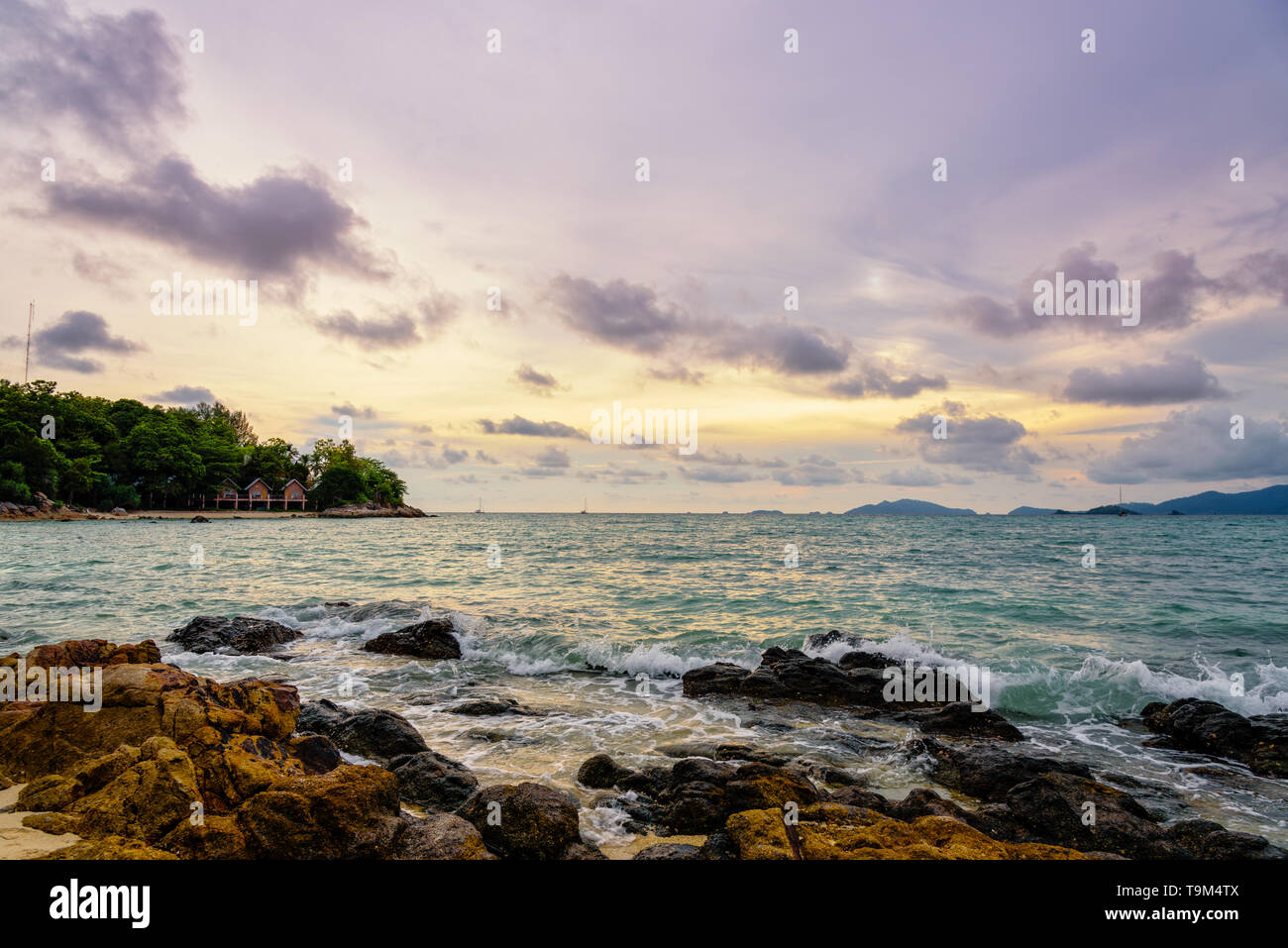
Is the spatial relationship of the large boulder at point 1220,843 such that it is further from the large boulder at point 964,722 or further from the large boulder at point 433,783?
the large boulder at point 433,783

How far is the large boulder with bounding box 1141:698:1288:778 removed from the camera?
31.6ft

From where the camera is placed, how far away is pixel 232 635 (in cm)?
1638

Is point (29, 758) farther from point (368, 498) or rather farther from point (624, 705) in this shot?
point (368, 498)

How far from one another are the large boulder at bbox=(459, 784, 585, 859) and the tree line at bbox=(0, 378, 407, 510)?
95711 millimetres

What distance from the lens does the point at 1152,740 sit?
10.8 metres

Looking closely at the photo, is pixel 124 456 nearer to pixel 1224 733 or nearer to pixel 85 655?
pixel 85 655

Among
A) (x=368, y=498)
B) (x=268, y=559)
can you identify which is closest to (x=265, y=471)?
(x=368, y=498)

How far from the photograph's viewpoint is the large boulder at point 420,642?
16375 millimetres

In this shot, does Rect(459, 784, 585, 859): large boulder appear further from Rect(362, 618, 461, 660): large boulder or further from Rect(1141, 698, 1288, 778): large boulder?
Rect(1141, 698, 1288, 778): large boulder

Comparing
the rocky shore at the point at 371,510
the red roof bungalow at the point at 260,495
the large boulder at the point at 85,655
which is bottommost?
the rocky shore at the point at 371,510

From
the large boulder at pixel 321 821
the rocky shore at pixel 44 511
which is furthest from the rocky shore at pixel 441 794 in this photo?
the rocky shore at pixel 44 511

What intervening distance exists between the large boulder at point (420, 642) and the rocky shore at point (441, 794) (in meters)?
6.09

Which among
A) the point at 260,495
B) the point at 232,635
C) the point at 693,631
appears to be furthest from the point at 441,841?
the point at 260,495
